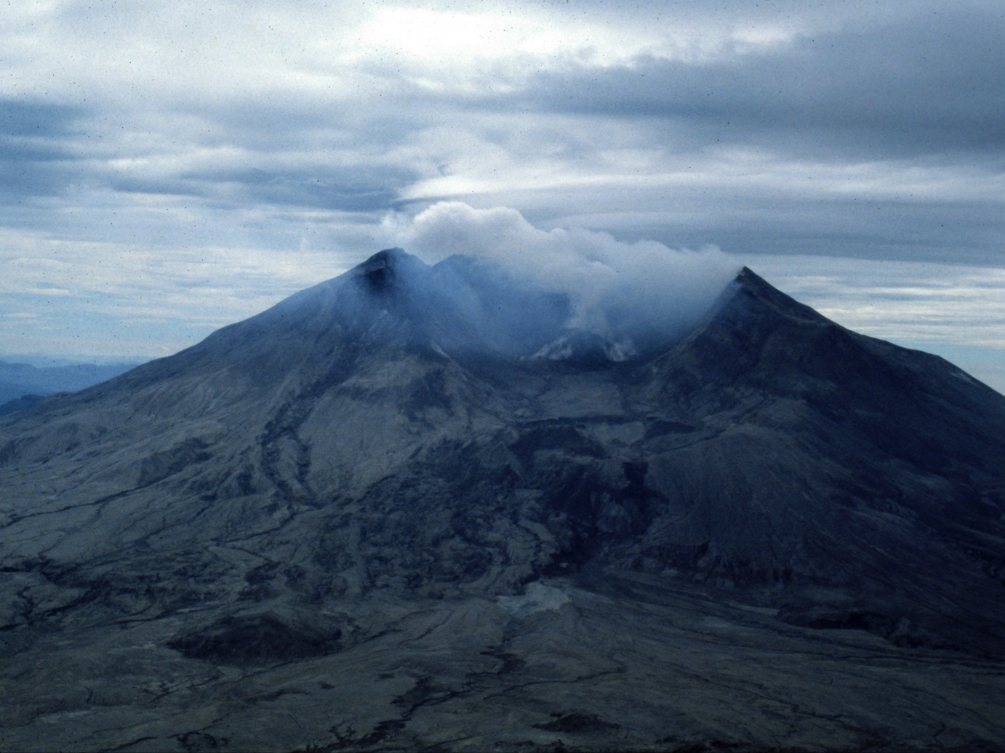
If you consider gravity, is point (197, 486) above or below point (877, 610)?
above

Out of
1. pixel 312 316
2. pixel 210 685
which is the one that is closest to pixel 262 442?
pixel 312 316

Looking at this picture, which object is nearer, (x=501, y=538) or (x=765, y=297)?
(x=501, y=538)

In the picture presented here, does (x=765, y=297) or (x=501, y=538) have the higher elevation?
(x=765, y=297)

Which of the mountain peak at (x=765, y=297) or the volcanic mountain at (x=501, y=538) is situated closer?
the volcanic mountain at (x=501, y=538)

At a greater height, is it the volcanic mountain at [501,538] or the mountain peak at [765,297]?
the mountain peak at [765,297]

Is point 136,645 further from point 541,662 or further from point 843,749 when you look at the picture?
point 843,749

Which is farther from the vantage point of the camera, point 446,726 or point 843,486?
point 843,486

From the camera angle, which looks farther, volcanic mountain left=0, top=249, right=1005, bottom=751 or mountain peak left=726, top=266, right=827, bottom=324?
mountain peak left=726, top=266, right=827, bottom=324

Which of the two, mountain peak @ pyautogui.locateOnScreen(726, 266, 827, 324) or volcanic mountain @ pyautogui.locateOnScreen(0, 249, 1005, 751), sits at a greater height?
mountain peak @ pyautogui.locateOnScreen(726, 266, 827, 324)
